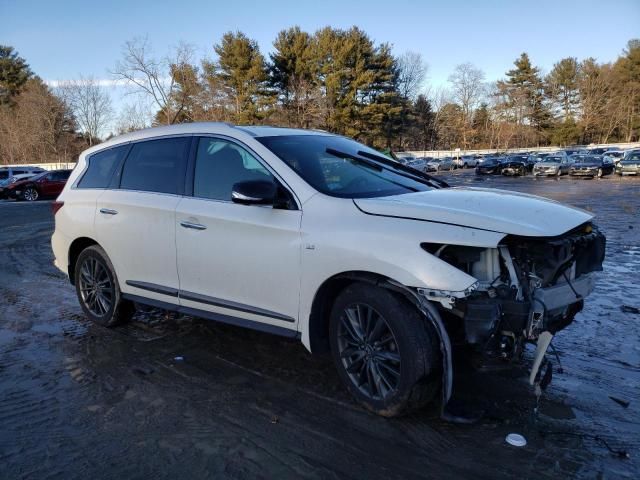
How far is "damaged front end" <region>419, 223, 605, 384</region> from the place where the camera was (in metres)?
2.92

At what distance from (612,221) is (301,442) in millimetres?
12625

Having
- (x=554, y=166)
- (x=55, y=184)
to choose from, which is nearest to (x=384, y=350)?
(x=55, y=184)

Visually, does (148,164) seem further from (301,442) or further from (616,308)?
(616,308)

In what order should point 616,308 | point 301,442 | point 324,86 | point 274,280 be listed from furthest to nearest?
point 324,86 < point 616,308 < point 274,280 < point 301,442

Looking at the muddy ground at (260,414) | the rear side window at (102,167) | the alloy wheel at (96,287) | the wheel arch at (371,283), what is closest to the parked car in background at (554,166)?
the muddy ground at (260,414)

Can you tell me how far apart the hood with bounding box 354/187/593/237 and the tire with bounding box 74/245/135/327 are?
114 inches

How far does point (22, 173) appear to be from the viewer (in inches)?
1287

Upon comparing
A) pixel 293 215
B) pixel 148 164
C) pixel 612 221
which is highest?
pixel 148 164

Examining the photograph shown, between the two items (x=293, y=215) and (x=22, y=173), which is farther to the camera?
(x=22, y=173)

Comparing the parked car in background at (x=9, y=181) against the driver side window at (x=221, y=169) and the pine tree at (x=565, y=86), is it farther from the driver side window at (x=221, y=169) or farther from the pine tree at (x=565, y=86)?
the pine tree at (x=565, y=86)

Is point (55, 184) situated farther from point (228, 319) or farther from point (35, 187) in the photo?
point (228, 319)

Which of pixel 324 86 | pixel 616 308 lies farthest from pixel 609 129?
pixel 616 308

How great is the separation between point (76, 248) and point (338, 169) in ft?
10.5

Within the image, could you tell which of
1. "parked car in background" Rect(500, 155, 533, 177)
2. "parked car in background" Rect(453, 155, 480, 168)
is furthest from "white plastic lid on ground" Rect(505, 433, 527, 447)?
"parked car in background" Rect(453, 155, 480, 168)
